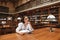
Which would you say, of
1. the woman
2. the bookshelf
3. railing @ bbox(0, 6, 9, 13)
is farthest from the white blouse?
railing @ bbox(0, 6, 9, 13)

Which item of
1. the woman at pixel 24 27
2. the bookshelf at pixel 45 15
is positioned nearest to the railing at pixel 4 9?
the bookshelf at pixel 45 15

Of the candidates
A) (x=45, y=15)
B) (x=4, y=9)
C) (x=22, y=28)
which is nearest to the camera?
(x=22, y=28)

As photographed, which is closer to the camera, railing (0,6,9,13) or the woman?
the woman

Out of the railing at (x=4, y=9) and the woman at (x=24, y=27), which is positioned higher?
the railing at (x=4, y=9)

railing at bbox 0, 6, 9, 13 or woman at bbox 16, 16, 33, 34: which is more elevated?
railing at bbox 0, 6, 9, 13

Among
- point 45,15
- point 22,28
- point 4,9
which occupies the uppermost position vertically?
point 4,9

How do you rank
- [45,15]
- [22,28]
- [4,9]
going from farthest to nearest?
[4,9] < [45,15] < [22,28]

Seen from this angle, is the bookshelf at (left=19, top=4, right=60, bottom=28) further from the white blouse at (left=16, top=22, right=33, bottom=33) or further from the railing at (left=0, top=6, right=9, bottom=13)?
the railing at (left=0, top=6, right=9, bottom=13)

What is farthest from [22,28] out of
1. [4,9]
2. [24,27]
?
[4,9]

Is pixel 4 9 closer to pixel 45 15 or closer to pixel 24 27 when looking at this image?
pixel 45 15

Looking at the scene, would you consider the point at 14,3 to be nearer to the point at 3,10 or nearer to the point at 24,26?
the point at 3,10

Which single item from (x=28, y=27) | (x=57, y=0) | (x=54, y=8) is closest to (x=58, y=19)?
(x=54, y=8)

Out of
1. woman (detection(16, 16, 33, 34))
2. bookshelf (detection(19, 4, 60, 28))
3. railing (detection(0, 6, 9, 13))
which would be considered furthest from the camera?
railing (detection(0, 6, 9, 13))

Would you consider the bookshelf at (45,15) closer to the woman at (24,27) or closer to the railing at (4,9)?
the woman at (24,27)
